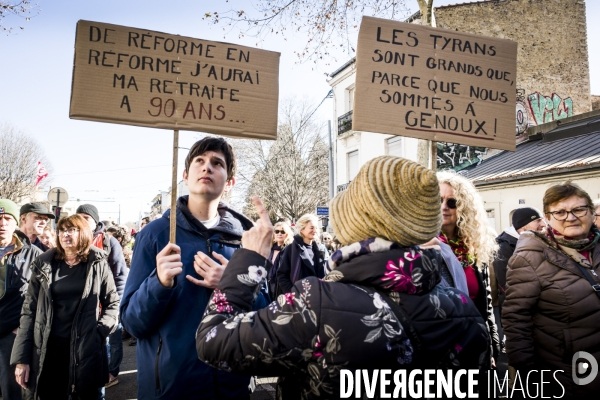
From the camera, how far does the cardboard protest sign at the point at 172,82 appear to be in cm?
232

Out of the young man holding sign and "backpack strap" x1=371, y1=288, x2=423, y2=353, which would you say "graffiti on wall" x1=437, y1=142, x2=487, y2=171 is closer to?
the young man holding sign

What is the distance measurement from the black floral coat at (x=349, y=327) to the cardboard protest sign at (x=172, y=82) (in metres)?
1.31

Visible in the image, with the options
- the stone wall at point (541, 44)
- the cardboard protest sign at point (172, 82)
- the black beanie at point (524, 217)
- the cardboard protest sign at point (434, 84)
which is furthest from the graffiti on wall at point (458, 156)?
the cardboard protest sign at point (172, 82)

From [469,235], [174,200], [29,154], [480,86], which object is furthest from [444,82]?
[29,154]

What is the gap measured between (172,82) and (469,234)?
6.95ft

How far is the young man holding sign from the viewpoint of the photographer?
1.91 meters

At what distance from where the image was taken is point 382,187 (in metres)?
1.41

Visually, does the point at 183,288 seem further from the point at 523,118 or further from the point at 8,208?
the point at 523,118

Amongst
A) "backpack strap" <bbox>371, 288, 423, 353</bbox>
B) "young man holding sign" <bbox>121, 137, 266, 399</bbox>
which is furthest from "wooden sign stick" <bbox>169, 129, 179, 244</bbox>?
"backpack strap" <bbox>371, 288, 423, 353</bbox>

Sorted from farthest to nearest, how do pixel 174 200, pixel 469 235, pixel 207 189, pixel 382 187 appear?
pixel 469 235 < pixel 207 189 < pixel 174 200 < pixel 382 187

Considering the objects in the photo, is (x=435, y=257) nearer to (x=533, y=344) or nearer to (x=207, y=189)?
(x=207, y=189)

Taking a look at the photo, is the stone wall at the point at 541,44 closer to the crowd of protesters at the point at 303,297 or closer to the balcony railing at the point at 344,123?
the balcony railing at the point at 344,123

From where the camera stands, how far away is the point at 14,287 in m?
3.82

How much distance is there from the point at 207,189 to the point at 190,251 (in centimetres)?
33
